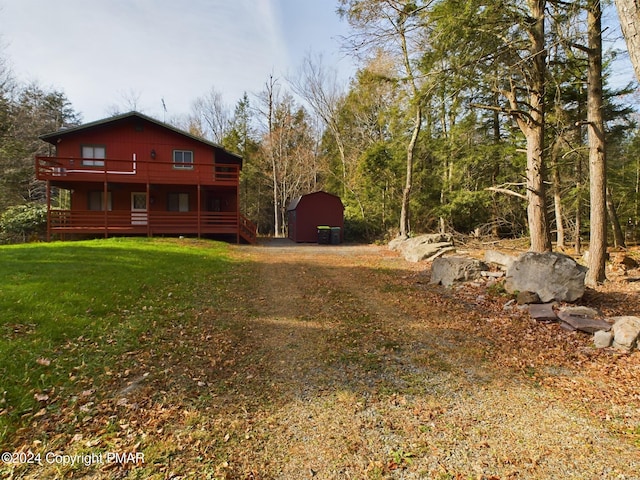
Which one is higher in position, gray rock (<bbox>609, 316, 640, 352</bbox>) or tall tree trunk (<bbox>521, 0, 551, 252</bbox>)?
tall tree trunk (<bbox>521, 0, 551, 252</bbox>)

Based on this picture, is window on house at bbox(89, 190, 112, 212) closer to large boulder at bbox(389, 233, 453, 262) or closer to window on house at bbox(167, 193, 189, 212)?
window on house at bbox(167, 193, 189, 212)

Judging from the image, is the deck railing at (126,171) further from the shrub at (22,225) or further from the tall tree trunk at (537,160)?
the tall tree trunk at (537,160)

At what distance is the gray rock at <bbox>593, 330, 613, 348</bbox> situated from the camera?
4359 mm

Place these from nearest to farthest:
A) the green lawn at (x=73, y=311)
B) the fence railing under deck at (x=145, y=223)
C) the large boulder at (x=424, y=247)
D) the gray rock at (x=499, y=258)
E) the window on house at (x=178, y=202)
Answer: the green lawn at (x=73, y=311) < the gray rock at (x=499, y=258) < the large boulder at (x=424, y=247) < the fence railing under deck at (x=145, y=223) < the window on house at (x=178, y=202)

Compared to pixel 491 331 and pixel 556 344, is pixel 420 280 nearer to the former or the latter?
pixel 491 331

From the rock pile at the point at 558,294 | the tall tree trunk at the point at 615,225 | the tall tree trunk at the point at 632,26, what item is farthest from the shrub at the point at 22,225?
the tall tree trunk at the point at 615,225

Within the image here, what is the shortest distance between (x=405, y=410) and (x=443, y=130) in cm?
2036

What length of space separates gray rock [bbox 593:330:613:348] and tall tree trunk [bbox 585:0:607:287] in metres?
3.46

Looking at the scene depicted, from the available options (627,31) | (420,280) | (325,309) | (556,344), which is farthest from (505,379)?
(420,280)

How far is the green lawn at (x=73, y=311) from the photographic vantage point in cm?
324

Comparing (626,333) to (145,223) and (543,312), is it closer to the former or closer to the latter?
(543,312)

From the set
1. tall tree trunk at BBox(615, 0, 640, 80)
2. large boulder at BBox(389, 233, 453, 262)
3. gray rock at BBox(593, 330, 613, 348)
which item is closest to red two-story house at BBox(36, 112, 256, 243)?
large boulder at BBox(389, 233, 453, 262)

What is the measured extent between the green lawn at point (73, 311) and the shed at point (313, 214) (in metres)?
10.6

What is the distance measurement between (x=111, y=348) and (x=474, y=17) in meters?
8.66
